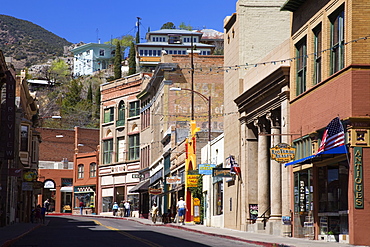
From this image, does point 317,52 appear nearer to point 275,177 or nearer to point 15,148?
point 275,177

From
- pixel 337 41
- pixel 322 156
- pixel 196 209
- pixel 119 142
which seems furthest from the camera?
pixel 119 142

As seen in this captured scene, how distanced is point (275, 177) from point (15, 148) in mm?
22476

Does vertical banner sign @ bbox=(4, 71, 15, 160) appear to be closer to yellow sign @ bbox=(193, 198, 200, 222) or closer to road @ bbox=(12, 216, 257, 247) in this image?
road @ bbox=(12, 216, 257, 247)

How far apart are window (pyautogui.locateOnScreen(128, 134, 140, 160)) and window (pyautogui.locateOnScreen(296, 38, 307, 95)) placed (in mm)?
56309

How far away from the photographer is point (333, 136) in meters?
24.5

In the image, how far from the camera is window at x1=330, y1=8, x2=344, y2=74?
83.0 ft

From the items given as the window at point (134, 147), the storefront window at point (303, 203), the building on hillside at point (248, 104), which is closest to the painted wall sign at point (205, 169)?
the building on hillside at point (248, 104)

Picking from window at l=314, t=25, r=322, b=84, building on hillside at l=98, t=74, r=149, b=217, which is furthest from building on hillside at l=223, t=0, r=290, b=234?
building on hillside at l=98, t=74, r=149, b=217

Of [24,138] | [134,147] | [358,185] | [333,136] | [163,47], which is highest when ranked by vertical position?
[163,47]

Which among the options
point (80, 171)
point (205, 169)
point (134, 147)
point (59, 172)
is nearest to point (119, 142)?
point (134, 147)

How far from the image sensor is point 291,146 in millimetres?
28703

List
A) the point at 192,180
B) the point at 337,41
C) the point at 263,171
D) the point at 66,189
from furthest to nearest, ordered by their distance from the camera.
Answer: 1. the point at 66,189
2. the point at 192,180
3. the point at 263,171
4. the point at 337,41

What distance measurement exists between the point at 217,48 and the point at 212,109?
300ft

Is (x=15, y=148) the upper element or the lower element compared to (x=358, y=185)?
upper
